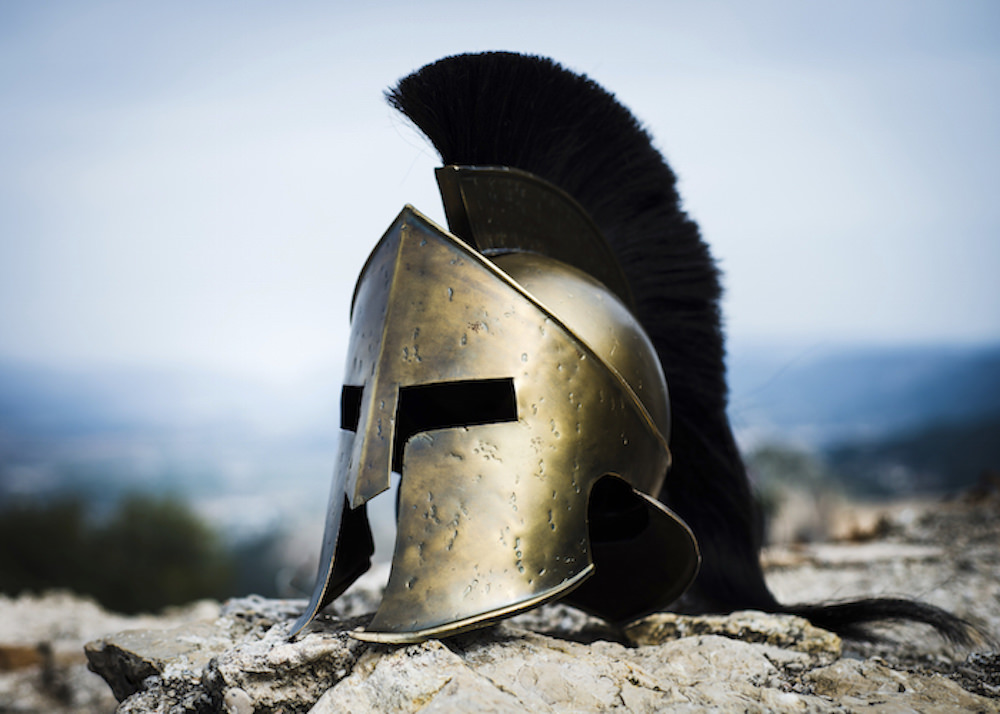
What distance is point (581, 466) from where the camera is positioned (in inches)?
52.4

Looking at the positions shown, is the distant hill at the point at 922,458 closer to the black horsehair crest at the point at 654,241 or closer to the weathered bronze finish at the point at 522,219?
the black horsehair crest at the point at 654,241

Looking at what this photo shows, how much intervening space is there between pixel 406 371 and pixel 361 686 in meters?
0.51

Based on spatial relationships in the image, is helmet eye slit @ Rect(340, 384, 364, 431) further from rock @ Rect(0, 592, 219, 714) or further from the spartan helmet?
rock @ Rect(0, 592, 219, 714)

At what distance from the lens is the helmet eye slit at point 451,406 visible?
1.31 meters

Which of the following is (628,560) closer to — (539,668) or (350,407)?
(539,668)

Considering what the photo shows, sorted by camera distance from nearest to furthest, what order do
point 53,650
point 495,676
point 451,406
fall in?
1. point 495,676
2. point 451,406
3. point 53,650

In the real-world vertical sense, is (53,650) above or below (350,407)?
below

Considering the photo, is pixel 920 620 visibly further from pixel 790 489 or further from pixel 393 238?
pixel 790 489

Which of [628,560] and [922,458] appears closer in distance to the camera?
[628,560]

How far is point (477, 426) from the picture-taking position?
4.21 ft

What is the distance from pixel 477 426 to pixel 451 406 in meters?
0.29

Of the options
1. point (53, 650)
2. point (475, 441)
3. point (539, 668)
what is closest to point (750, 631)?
point (539, 668)

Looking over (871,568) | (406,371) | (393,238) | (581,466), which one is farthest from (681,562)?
(871,568)

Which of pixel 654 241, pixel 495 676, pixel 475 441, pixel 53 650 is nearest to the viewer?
pixel 495 676
